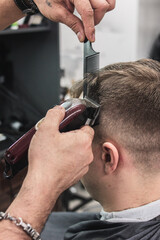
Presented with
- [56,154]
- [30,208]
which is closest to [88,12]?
[56,154]

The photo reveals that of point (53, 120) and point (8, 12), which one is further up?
point (8, 12)

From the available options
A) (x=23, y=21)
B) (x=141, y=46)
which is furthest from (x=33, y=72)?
(x=141, y=46)

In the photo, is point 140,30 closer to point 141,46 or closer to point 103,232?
point 141,46

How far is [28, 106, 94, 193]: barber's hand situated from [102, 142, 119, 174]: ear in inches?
6.7

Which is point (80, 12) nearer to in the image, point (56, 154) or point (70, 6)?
point (70, 6)

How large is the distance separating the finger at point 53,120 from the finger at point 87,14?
29cm

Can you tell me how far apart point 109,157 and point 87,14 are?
49cm

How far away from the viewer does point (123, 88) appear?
117cm

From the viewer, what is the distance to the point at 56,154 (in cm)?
97

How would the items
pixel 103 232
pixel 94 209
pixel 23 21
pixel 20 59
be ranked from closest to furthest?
pixel 103 232 → pixel 23 21 → pixel 20 59 → pixel 94 209

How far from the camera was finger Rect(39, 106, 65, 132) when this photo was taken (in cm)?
98

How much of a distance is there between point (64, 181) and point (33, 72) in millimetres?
1674

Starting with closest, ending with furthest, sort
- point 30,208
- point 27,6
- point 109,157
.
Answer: point 30,208 < point 109,157 < point 27,6

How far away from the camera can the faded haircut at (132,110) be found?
3.74 feet
